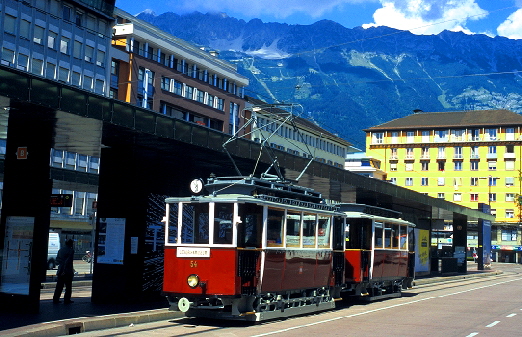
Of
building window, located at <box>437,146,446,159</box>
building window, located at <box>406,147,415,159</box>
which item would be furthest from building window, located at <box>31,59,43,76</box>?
building window, located at <box>437,146,446,159</box>

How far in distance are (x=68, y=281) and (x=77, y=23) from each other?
149ft

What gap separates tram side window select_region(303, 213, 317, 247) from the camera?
55.9ft

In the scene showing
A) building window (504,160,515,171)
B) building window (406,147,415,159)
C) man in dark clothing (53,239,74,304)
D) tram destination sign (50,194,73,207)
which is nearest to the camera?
man in dark clothing (53,239,74,304)

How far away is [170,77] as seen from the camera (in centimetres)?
6669

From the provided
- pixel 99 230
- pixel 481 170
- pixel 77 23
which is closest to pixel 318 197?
pixel 99 230

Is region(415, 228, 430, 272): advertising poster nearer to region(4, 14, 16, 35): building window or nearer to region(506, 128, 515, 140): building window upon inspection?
region(4, 14, 16, 35): building window

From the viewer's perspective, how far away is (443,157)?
10962cm

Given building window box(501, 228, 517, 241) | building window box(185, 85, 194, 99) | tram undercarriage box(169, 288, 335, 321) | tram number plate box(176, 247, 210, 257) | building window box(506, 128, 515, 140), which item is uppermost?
building window box(506, 128, 515, 140)

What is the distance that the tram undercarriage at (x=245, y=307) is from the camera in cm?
1454

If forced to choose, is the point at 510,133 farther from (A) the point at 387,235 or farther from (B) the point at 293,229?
(B) the point at 293,229

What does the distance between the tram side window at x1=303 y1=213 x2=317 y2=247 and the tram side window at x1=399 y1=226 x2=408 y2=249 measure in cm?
812

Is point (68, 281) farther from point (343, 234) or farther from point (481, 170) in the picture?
point (481, 170)

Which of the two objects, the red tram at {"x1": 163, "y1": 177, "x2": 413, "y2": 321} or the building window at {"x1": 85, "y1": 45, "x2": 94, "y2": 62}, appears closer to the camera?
the red tram at {"x1": 163, "y1": 177, "x2": 413, "y2": 321}

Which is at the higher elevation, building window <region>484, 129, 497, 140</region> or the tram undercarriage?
building window <region>484, 129, 497, 140</region>
